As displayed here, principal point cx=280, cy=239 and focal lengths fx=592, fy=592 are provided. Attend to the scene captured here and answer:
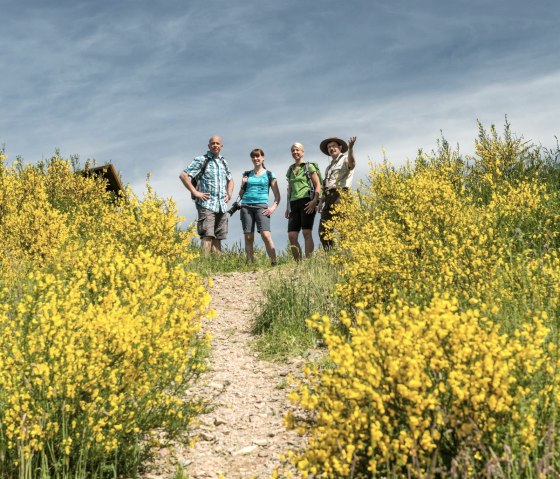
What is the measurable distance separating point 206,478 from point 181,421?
590 mm

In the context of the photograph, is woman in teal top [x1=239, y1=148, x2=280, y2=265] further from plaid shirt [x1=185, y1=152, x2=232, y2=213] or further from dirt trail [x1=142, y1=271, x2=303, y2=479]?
dirt trail [x1=142, y1=271, x2=303, y2=479]

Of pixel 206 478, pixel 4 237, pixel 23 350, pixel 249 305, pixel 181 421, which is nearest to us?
pixel 23 350

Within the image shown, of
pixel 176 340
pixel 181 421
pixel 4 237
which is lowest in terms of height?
pixel 181 421

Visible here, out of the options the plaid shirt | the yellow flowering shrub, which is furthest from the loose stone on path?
the plaid shirt

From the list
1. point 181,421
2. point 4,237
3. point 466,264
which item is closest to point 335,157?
point 466,264

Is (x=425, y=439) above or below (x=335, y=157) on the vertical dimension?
below

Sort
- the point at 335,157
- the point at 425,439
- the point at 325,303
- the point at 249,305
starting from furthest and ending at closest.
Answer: the point at 335,157 < the point at 249,305 < the point at 325,303 < the point at 425,439

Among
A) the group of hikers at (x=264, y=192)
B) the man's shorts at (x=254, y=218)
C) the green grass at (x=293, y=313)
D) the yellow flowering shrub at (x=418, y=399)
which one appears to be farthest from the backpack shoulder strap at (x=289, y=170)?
the yellow flowering shrub at (x=418, y=399)

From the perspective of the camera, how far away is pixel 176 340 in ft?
15.8

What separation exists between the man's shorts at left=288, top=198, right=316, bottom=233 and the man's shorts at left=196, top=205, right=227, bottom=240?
4.73ft

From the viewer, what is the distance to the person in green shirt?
39.0 feet

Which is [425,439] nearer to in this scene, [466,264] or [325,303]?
[466,264]

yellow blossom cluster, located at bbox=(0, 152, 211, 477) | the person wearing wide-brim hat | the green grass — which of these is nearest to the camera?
yellow blossom cluster, located at bbox=(0, 152, 211, 477)

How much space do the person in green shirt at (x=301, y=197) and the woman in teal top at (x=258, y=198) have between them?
0.35m
